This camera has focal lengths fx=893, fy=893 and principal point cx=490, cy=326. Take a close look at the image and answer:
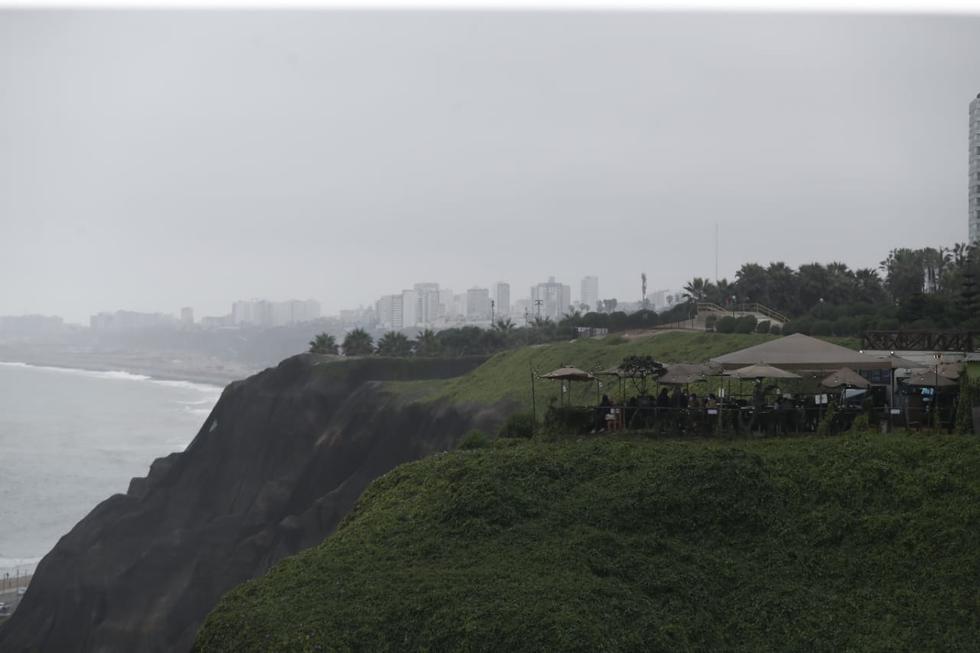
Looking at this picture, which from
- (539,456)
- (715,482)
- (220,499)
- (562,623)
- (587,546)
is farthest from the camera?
(220,499)

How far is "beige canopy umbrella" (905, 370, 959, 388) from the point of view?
1118cm

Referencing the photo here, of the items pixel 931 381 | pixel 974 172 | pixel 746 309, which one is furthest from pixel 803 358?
pixel 974 172

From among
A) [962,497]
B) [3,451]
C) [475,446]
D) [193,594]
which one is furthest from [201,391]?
[962,497]

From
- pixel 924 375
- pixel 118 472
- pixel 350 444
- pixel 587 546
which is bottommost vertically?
pixel 118 472

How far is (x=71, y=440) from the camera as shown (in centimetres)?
5659

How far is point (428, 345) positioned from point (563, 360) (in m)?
18.6

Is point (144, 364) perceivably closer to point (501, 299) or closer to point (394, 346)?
point (501, 299)

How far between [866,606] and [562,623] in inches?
99.2

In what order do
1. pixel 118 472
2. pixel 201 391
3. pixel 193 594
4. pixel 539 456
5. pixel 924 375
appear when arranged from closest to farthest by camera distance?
pixel 539 456 → pixel 924 375 → pixel 193 594 → pixel 118 472 → pixel 201 391

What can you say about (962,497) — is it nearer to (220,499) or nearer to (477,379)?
(477,379)

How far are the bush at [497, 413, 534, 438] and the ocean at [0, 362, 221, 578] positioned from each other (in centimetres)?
2287

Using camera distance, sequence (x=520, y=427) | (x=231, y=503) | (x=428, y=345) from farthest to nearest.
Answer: (x=428, y=345)
(x=231, y=503)
(x=520, y=427)

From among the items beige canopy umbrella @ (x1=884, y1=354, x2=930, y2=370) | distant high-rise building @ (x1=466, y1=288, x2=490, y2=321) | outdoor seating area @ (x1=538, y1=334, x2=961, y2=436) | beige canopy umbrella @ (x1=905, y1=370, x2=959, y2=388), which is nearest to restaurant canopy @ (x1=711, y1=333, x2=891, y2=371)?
outdoor seating area @ (x1=538, y1=334, x2=961, y2=436)

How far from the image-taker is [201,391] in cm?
8156
